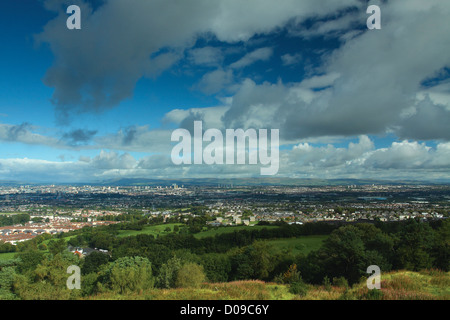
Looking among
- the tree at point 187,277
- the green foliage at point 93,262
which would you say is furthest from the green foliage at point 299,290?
the green foliage at point 93,262

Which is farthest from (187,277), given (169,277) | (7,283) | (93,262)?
(93,262)

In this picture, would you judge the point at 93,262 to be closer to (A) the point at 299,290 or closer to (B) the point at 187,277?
(B) the point at 187,277

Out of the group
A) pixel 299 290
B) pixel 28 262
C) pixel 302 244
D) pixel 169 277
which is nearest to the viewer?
pixel 299 290

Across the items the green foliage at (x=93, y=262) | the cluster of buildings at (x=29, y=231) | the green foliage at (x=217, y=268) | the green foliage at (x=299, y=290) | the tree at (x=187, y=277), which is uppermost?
the green foliage at (x=299, y=290)

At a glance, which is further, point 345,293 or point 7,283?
point 7,283

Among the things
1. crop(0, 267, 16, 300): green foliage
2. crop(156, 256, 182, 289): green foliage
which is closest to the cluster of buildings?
crop(0, 267, 16, 300): green foliage

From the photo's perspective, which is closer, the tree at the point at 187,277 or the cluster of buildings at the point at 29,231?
the tree at the point at 187,277

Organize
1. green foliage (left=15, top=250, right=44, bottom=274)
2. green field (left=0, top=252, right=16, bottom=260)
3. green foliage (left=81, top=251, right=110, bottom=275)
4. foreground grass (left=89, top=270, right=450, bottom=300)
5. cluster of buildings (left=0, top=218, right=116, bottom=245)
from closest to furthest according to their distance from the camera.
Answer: foreground grass (left=89, top=270, right=450, bottom=300)
green foliage (left=15, top=250, right=44, bottom=274)
green foliage (left=81, top=251, right=110, bottom=275)
green field (left=0, top=252, right=16, bottom=260)
cluster of buildings (left=0, top=218, right=116, bottom=245)

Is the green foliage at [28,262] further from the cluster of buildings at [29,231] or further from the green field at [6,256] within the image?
the cluster of buildings at [29,231]

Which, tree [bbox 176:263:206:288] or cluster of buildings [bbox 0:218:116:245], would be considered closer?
tree [bbox 176:263:206:288]

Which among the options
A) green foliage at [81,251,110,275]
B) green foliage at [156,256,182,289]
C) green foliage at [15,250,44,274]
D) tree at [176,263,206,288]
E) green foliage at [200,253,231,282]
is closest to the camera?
tree at [176,263,206,288]

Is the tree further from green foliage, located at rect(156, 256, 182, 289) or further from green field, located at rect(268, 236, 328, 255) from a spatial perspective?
green field, located at rect(268, 236, 328, 255)
